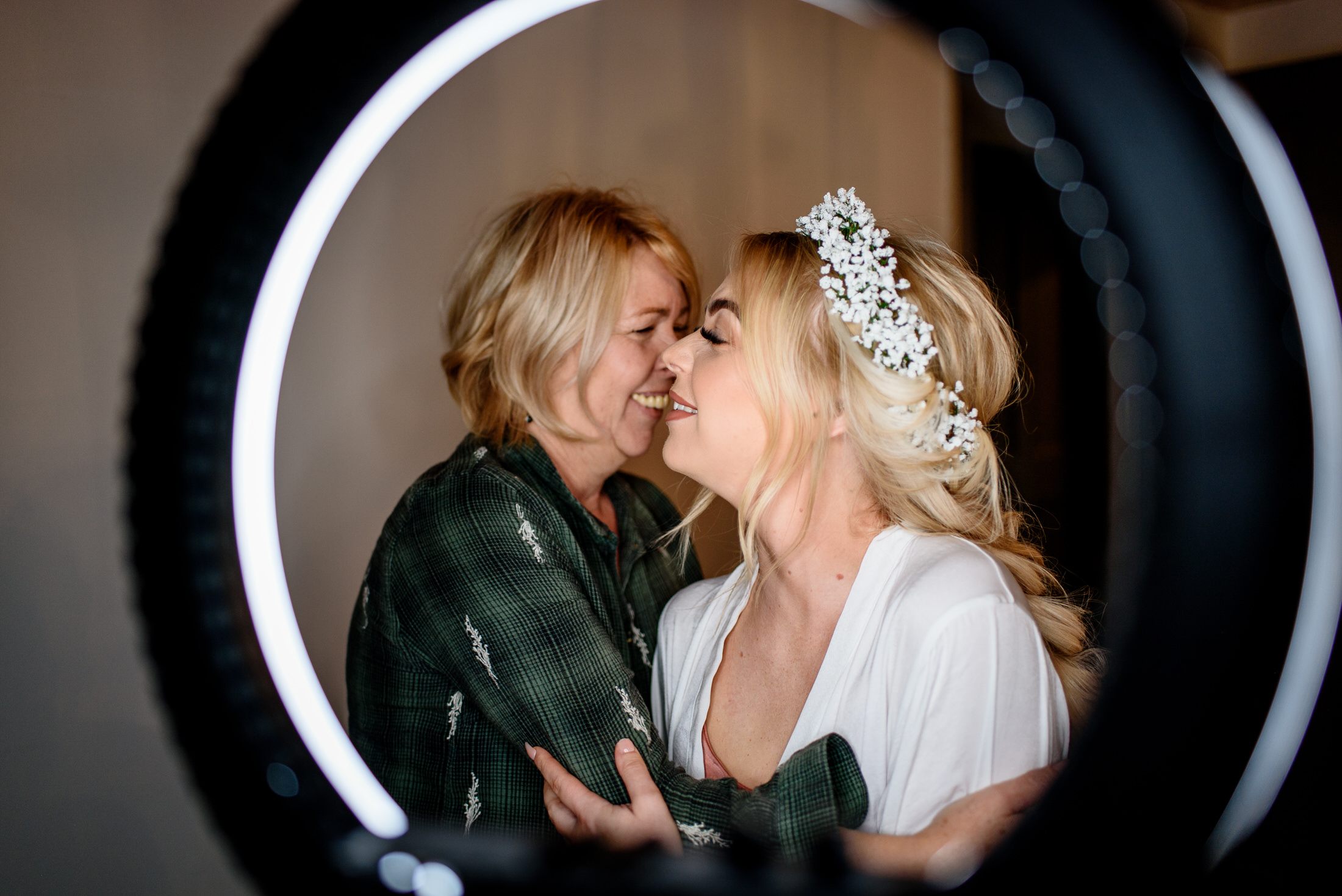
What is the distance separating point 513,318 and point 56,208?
0.86 metres

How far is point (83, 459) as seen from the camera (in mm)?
1636

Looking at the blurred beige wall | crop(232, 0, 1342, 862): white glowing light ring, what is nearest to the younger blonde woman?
the blurred beige wall

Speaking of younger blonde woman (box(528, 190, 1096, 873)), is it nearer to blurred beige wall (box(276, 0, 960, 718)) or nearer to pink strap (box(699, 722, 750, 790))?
pink strap (box(699, 722, 750, 790))

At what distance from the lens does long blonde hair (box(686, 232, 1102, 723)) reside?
1.31 meters

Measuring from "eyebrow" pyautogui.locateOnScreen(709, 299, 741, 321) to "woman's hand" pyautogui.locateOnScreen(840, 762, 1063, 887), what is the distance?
0.79 m

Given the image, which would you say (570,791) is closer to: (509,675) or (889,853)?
(509,675)

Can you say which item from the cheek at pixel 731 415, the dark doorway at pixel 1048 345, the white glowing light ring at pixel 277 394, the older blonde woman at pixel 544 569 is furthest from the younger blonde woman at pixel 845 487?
the dark doorway at pixel 1048 345

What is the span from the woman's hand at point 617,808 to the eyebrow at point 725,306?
0.70 metres

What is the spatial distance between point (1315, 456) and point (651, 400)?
4.23ft

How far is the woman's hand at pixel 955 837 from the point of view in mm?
981

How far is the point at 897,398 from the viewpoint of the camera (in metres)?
1.29

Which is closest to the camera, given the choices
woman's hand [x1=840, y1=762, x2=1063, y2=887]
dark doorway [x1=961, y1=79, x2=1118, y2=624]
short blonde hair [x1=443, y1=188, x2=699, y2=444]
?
woman's hand [x1=840, y1=762, x2=1063, y2=887]

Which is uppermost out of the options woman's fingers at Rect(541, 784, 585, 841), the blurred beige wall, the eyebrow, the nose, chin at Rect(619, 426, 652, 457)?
the blurred beige wall

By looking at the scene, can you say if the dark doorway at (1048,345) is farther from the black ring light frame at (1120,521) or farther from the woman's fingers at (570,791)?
the black ring light frame at (1120,521)
